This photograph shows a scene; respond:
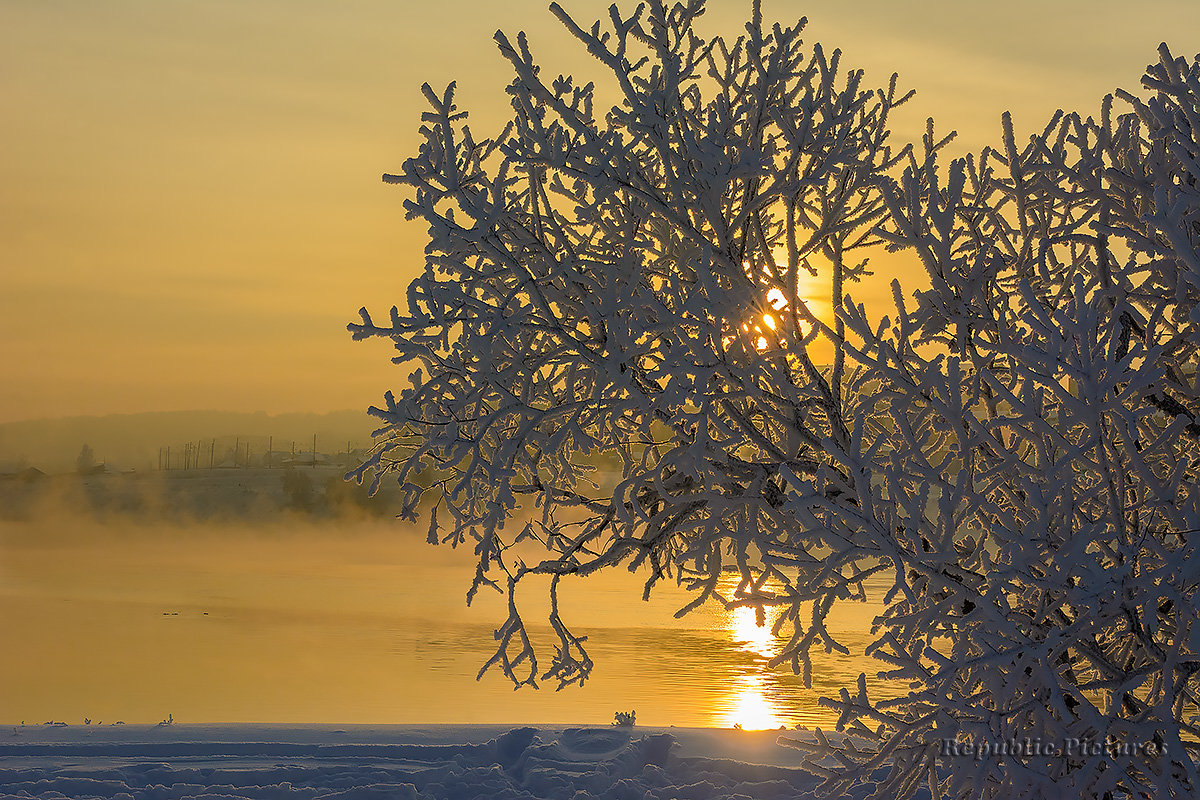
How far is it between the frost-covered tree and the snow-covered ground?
8.18 feet

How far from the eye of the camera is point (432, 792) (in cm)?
852

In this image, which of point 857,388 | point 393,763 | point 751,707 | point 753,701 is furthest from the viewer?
point 753,701

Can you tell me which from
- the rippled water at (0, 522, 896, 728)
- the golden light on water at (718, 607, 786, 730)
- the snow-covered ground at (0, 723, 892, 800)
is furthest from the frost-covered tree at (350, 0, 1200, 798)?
the rippled water at (0, 522, 896, 728)

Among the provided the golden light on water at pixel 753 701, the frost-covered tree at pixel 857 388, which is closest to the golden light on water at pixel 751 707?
the golden light on water at pixel 753 701

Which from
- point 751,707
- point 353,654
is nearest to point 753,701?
point 751,707

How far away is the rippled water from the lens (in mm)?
15523

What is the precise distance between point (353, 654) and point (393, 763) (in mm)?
11846

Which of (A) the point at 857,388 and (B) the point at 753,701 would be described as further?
(B) the point at 753,701

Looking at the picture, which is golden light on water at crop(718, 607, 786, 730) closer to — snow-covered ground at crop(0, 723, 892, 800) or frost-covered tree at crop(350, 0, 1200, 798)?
snow-covered ground at crop(0, 723, 892, 800)

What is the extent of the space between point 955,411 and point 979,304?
2.75 feet

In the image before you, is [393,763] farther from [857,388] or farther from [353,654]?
[353,654]

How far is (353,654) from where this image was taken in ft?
69.4

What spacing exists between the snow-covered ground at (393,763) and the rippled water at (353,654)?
2149 millimetres

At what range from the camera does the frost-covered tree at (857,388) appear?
4.47 m
